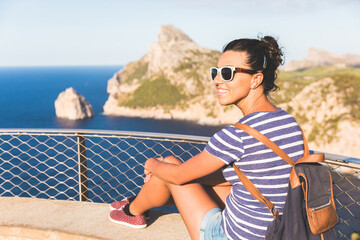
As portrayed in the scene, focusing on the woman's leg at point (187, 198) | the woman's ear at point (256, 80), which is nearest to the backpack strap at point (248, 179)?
the woman's ear at point (256, 80)

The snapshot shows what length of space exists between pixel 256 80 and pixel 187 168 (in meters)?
0.74

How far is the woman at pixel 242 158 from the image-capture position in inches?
79.2

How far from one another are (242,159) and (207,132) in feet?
343

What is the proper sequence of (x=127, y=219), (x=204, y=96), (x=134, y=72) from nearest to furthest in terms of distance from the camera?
(x=127, y=219)
(x=204, y=96)
(x=134, y=72)

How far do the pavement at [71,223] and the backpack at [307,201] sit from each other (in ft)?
5.68

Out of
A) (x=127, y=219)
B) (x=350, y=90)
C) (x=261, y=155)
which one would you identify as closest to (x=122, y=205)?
(x=127, y=219)

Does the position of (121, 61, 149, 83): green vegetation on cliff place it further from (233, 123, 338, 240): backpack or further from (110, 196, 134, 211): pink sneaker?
(233, 123, 338, 240): backpack

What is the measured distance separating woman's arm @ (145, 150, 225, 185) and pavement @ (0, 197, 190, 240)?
1067mm

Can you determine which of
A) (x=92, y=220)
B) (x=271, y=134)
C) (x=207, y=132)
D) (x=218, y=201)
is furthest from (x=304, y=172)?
(x=207, y=132)

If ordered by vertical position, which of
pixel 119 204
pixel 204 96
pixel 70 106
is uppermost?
pixel 119 204

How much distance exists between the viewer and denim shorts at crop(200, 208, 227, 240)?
2.34m

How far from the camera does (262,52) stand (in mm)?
2197

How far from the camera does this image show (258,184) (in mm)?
2057

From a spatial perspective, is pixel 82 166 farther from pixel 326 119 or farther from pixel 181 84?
pixel 181 84
